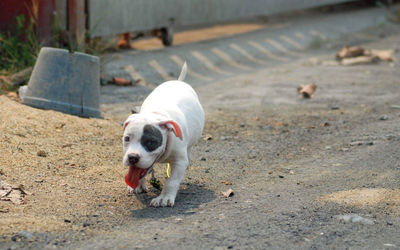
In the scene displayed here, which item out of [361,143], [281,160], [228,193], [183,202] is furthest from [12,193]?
[361,143]

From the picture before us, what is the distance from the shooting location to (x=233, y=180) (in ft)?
16.0

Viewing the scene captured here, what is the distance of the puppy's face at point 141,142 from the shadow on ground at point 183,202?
1.03ft

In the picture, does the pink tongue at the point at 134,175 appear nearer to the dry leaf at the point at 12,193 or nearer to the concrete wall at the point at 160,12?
the dry leaf at the point at 12,193

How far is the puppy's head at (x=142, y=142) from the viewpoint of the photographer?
3.91m

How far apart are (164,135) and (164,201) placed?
443 millimetres

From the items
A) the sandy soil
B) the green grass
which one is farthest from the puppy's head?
the green grass

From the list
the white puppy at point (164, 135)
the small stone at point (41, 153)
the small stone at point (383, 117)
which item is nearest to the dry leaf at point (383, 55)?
the small stone at point (383, 117)

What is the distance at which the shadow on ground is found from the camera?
4043mm

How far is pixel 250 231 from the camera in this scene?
3729mm

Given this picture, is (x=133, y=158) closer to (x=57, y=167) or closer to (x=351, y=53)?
(x=57, y=167)

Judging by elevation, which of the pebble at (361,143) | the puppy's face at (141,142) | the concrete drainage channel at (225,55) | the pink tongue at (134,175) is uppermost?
the puppy's face at (141,142)

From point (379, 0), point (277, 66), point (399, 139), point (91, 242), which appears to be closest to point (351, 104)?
point (399, 139)

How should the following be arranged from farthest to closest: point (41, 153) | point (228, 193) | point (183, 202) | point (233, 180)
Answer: point (41, 153)
point (233, 180)
point (228, 193)
point (183, 202)

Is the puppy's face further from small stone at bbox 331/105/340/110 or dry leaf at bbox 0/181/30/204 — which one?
small stone at bbox 331/105/340/110
